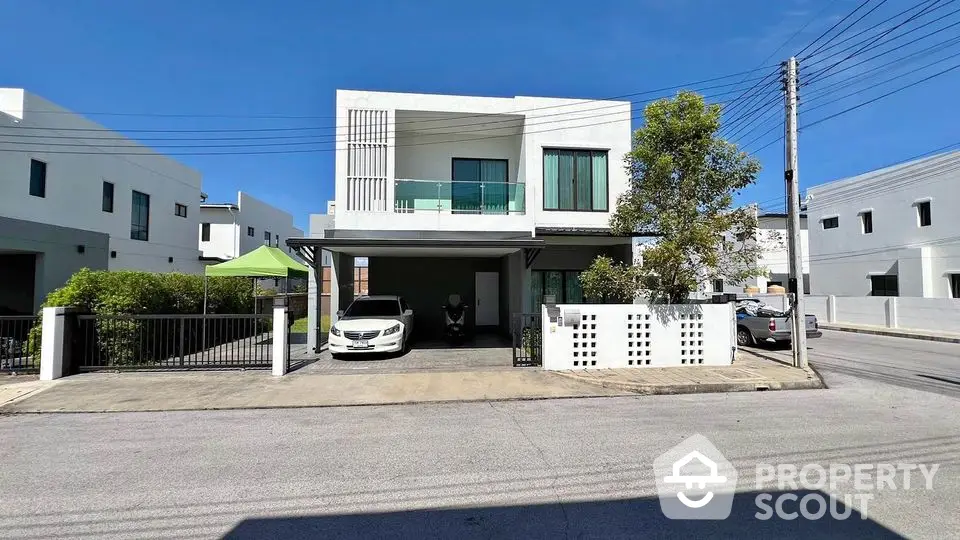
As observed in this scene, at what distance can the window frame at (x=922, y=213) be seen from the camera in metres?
23.4

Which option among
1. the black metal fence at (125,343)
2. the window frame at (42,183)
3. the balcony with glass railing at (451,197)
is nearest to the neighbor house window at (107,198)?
the window frame at (42,183)

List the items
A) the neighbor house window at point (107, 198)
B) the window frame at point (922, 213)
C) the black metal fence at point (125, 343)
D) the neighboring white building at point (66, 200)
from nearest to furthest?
the black metal fence at point (125, 343) → the neighboring white building at point (66, 200) → the neighbor house window at point (107, 198) → the window frame at point (922, 213)

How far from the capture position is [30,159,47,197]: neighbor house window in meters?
16.9

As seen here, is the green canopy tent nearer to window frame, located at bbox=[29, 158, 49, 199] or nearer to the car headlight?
the car headlight

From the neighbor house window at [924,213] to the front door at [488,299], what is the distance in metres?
22.1

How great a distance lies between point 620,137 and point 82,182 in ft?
67.8

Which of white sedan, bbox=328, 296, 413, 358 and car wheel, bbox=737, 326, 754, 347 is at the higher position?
white sedan, bbox=328, 296, 413, 358

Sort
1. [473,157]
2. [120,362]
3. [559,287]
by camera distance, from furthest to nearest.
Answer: [559,287] → [473,157] → [120,362]

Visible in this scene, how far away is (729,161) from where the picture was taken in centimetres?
1084

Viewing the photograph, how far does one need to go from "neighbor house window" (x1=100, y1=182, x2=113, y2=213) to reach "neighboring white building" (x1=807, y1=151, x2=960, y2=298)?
3762 centimetres

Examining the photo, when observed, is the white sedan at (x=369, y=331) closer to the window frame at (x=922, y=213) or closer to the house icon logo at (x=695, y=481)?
the house icon logo at (x=695, y=481)

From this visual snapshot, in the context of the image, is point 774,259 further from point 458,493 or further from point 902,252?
point 458,493

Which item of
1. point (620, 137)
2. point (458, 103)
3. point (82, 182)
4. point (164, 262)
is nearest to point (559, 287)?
point (620, 137)

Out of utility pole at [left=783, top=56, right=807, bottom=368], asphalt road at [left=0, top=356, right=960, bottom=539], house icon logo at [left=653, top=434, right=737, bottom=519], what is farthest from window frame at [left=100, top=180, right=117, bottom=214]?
utility pole at [left=783, top=56, right=807, bottom=368]
